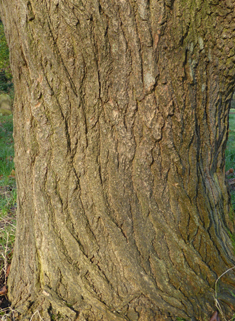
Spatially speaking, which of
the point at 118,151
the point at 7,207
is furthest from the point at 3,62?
the point at 118,151

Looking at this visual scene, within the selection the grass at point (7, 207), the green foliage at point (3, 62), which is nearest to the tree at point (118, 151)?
the grass at point (7, 207)

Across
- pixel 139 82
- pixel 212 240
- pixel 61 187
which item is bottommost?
pixel 212 240

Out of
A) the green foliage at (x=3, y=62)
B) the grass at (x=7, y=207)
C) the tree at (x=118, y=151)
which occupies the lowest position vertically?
the grass at (x=7, y=207)

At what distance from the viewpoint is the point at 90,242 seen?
1744 mm

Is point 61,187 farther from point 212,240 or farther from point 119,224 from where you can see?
point 212,240

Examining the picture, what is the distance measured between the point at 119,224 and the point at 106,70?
91 centimetres

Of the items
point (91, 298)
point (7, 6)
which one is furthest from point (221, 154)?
point (7, 6)

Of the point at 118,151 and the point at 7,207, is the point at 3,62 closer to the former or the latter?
the point at 7,207

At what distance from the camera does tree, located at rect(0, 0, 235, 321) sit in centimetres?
154

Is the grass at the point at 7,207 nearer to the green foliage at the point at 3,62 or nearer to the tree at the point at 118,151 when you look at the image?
the tree at the point at 118,151

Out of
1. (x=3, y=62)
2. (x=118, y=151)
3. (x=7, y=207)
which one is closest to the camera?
(x=118, y=151)

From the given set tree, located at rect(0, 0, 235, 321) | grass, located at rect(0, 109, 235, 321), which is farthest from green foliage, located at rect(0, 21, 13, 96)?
tree, located at rect(0, 0, 235, 321)

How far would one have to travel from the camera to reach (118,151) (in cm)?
167

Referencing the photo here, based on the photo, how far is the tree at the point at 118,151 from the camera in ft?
5.04
